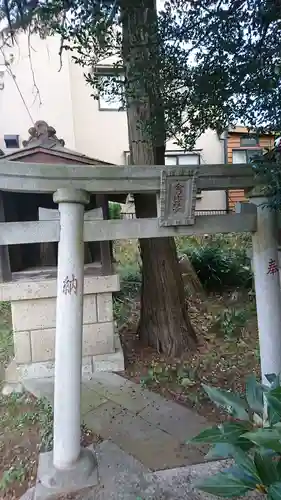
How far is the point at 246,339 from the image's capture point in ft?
14.3

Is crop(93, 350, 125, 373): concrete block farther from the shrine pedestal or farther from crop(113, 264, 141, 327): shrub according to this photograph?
crop(113, 264, 141, 327): shrub

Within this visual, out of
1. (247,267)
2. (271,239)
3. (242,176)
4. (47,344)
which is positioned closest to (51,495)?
(47,344)

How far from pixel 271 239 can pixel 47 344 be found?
2565mm

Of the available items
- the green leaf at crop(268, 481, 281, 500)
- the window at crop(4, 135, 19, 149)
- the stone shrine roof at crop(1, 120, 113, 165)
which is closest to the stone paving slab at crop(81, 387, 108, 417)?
the green leaf at crop(268, 481, 281, 500)

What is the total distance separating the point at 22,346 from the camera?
363 centimetres

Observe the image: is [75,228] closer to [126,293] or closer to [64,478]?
[64,478]

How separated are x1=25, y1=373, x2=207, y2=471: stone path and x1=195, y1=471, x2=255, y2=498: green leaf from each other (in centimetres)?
84

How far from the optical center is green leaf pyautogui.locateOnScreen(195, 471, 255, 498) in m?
1.43

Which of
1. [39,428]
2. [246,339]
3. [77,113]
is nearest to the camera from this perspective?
[39,428]

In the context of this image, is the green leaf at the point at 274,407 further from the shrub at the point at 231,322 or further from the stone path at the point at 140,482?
the shrub at the point at 231,322

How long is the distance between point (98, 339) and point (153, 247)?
3.83ft

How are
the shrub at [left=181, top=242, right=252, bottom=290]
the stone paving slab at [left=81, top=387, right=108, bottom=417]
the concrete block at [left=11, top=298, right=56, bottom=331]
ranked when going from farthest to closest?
the shrub at [left=181, top=242, right=252, bottom=290] → the concrete block at [left=11, top=298, right=56, bottom=331] → the stone paving slab at [left=81, top=387, right=108, bottom=417]

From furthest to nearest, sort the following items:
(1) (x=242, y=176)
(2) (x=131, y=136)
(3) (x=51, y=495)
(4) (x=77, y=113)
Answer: (4) (x=77, y=113) < (2) (x=131, y=136) < (1) (x=242, y=176) < (3) (x=51, y=495)

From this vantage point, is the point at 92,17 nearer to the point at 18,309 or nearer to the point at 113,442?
the point at 18,309
